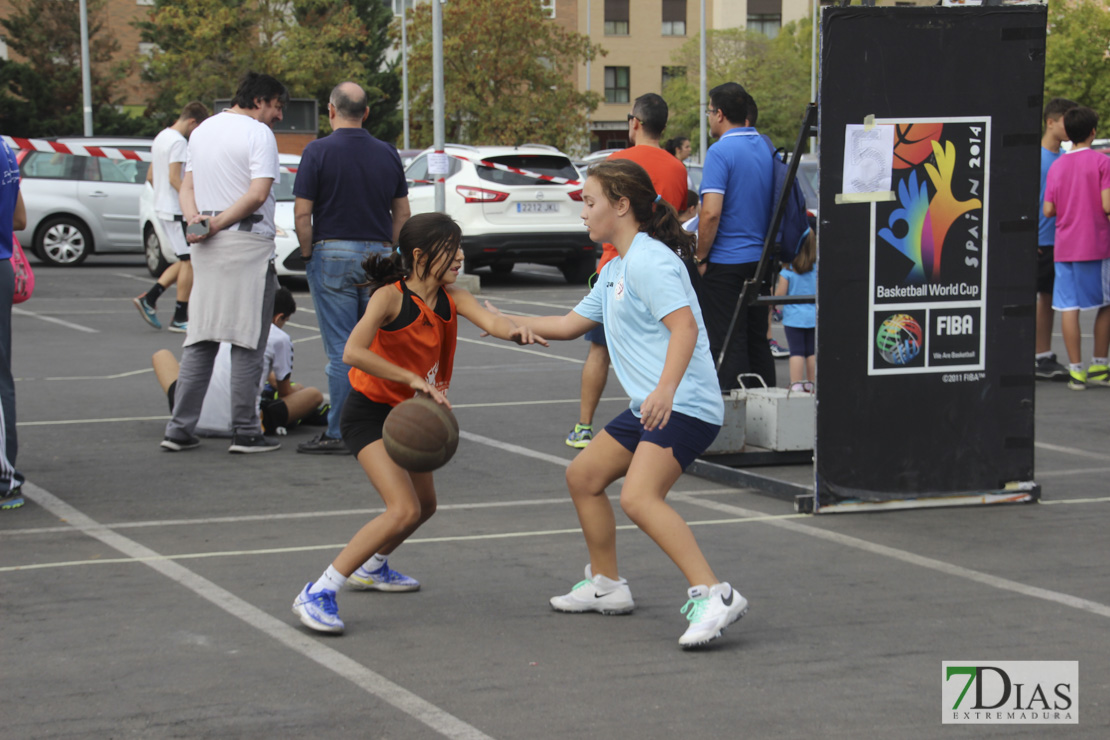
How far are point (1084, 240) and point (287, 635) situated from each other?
8328 mm

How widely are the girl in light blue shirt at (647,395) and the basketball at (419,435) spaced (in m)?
0.53

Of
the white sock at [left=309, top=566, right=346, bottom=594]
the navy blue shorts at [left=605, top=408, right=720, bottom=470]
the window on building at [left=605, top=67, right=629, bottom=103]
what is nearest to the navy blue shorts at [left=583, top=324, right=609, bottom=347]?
the navy blue shorts at [left=605, top=408, right=720, bottom=470]

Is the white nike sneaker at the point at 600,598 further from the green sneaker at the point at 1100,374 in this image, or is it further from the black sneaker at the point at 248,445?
the green sneaker at the point at 1100,374

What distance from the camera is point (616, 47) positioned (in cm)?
7381

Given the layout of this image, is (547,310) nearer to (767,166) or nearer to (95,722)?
(767,166)

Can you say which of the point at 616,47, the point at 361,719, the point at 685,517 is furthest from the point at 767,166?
the point at 616,47

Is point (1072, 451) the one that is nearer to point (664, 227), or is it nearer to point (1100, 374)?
point (1100, 374)

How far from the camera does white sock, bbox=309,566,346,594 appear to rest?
474cm

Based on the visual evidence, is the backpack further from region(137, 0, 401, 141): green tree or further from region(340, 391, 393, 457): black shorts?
region(137, 0, 401, 141): green tree

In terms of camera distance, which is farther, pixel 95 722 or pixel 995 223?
pixel 995 223

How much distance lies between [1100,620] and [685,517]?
6.97 feet

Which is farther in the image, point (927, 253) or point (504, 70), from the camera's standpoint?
point (504, 70)

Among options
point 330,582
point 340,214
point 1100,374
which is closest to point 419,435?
point 330,582

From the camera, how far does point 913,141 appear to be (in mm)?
6441
